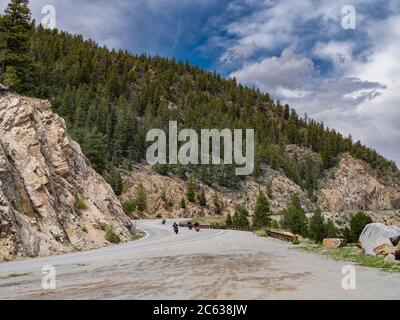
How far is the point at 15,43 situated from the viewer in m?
48.1

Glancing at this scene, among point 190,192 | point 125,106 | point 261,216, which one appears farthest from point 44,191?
point 125,106

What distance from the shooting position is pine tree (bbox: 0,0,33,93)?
44422 millimetres

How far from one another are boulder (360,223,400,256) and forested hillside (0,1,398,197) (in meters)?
37.2

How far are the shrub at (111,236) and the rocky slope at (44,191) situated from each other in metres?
0.42

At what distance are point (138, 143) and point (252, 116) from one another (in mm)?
93442

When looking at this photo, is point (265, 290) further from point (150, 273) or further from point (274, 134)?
point (274, 134)

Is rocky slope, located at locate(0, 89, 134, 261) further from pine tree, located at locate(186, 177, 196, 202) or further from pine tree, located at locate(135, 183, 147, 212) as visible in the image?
pine tree, located at locate(186, 177, 196, 202)

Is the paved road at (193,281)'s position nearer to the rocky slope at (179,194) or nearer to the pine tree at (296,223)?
the pine tree at (296,223)

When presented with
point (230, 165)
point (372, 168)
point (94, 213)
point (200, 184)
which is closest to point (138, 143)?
point (200, 184)

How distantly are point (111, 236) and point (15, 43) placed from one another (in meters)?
29.5

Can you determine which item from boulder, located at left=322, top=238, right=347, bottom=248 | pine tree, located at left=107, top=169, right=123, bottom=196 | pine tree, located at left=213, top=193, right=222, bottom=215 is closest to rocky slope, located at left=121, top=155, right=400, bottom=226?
pine tree, located at left=213, top=193, right=222, bottom=215
